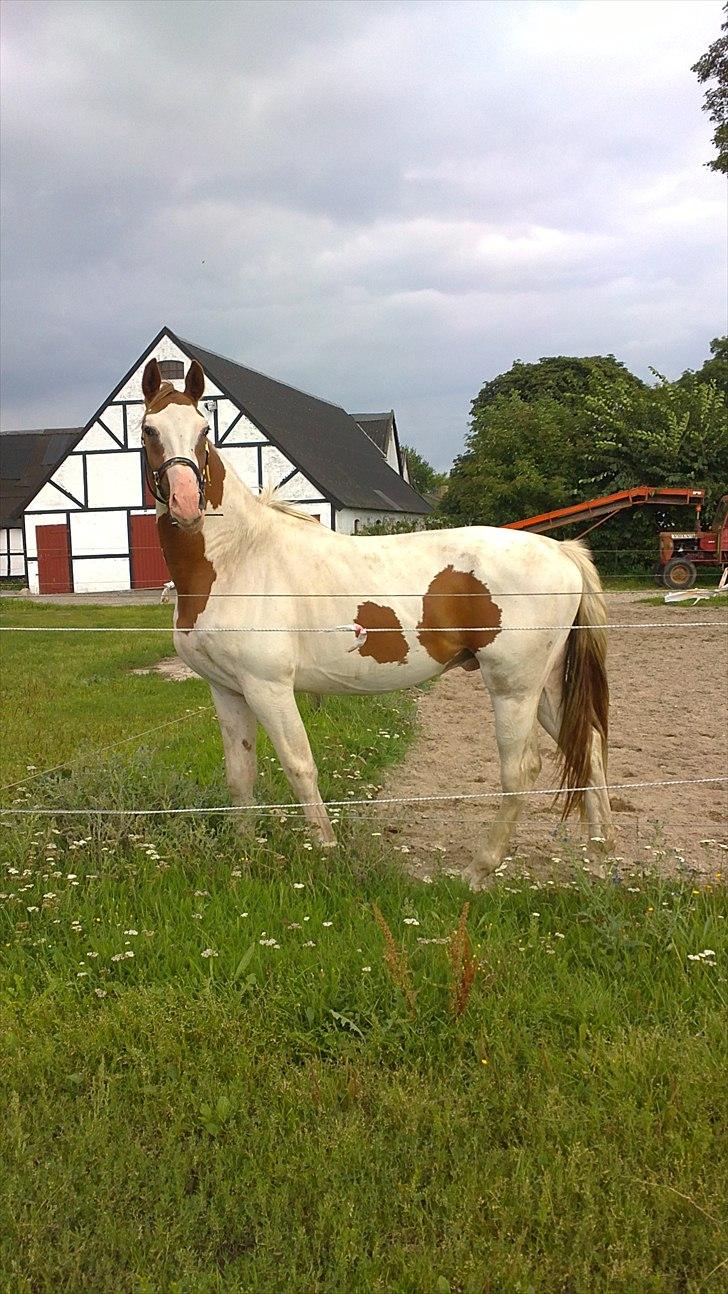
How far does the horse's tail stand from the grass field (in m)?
0.83

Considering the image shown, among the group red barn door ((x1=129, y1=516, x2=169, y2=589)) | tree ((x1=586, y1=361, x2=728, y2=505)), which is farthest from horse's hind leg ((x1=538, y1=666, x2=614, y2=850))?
red barn door ((x1=129, y1=516, x2=169, y2=589))

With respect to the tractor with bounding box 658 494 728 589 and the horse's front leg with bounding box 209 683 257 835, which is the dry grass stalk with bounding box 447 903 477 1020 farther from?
the tractor with bounding box 658 494 728 589

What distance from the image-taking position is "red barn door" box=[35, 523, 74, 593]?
2767 centimetres

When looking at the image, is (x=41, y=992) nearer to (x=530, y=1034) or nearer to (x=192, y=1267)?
(x=192, y=1267)

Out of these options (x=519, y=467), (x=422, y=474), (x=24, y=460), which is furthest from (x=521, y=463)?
(x=422, y=474)

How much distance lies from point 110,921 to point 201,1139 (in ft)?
4.08

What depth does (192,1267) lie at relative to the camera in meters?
1.90

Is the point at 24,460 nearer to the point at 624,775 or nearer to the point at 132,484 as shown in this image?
the point at 132,484

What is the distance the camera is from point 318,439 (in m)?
32.3

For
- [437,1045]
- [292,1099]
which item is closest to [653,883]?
[437,1045]

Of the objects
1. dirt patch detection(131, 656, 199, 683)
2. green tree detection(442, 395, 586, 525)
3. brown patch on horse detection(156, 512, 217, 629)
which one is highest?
green tree detection(442, 395, 586, 525)

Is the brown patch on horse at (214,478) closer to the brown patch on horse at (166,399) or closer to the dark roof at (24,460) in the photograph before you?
the brown patch on horse at (166,399)

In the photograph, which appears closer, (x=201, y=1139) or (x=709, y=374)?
(x=201, y=1139)

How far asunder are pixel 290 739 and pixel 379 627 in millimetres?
663
